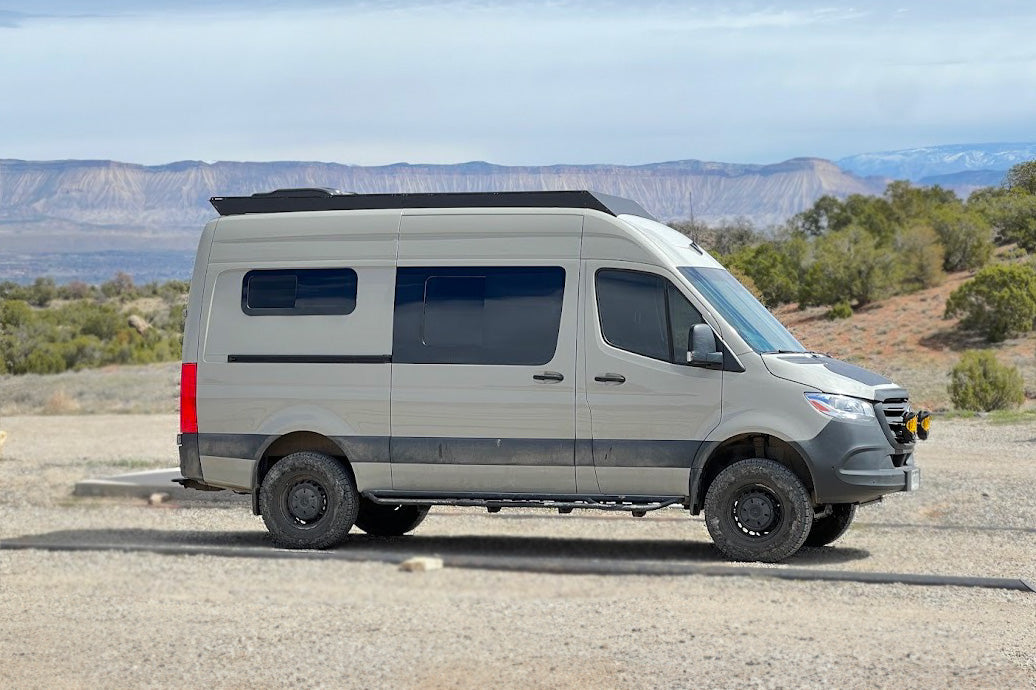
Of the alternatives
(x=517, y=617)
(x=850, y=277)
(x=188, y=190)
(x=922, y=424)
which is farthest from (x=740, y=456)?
(x=188, y=190)

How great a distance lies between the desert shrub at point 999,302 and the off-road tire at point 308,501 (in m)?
34.5

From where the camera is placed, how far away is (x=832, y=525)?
10648 mm

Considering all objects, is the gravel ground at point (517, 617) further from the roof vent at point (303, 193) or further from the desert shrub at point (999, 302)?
the desert shrub at point (999, 302)

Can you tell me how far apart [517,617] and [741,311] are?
3425 mm

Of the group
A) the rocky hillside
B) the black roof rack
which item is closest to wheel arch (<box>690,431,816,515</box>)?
the black roof rack

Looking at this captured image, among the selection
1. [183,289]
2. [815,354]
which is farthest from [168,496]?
[183,289]

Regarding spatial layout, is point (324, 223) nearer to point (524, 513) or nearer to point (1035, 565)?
point (524, 513)

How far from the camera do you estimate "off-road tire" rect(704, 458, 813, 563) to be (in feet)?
31.6

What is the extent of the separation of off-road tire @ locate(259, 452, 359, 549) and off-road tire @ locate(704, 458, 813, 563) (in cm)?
259

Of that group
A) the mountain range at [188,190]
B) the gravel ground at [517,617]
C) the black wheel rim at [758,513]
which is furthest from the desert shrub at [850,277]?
the mountain range at [188,190]

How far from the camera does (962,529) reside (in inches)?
460

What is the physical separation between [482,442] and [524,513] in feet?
7.82

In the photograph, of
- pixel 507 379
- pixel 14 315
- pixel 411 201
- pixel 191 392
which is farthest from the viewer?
pixel 14 315

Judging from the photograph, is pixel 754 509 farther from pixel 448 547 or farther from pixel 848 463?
pixel 448 547
